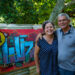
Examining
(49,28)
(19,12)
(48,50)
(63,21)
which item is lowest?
(48,50)

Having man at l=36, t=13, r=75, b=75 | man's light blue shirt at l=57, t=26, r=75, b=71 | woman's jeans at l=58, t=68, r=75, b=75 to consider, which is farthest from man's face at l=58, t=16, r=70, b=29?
woman's jeans at l=58, t=68, r=75, b=75

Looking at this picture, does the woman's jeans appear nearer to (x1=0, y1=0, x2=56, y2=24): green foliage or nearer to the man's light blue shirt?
the man's light blue shirt

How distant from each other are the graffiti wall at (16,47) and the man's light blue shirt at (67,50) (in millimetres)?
2016

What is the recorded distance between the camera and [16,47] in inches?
155

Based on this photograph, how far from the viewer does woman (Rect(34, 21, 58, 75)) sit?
6.84 feet

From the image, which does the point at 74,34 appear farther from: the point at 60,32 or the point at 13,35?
the point at 13,35

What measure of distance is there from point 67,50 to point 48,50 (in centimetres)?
29

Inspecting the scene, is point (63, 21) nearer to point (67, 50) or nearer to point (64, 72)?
point (67, 50)

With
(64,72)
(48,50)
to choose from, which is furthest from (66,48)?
(64,72)

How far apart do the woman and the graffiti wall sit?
5.54 feet

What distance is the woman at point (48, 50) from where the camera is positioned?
6.84ft

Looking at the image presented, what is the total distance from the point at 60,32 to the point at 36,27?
2.46 metres

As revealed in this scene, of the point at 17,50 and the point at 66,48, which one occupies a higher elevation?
the point at 66,48

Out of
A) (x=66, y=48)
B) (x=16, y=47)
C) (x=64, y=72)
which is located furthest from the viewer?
(x=16, y=47)
